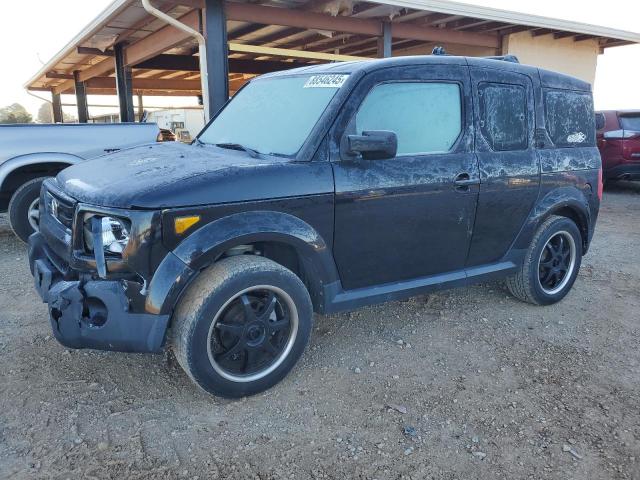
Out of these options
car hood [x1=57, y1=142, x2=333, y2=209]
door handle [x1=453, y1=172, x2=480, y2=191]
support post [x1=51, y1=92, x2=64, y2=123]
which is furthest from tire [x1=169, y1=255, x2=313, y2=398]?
support post [x1=51, y1=92, x2=64, y2=123]

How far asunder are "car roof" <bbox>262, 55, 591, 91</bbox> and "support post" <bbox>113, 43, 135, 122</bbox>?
9418 mm

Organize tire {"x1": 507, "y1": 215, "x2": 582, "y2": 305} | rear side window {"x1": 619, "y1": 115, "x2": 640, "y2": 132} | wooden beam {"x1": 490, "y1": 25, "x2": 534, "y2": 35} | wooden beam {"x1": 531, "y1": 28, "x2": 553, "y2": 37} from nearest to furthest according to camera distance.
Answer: tire {"x1": 507, "y1": 215, "x2": 582, "y2": 305}, rear side window {"x1": 619, "y1": 115, "x2": 640, "y2": 132}, wooden beam {"x1": 490, "y1": 25, "x2": 534, "y2": 35}, wooden beam {"x1": 531, "y1": 28, "x2": 553, "y2": 37}

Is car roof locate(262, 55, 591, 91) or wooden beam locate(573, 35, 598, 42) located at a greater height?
wooden beam locate(573, 35, 598, 42)

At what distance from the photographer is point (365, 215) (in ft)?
10.8

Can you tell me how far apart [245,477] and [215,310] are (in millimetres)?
840

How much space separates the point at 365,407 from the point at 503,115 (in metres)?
2.40

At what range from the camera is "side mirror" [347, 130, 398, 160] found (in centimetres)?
305

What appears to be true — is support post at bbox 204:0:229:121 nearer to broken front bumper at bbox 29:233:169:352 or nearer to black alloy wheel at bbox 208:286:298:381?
black alloy wheel at bbox 208:286:298:381

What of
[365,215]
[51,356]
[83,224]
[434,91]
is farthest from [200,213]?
[434,91]

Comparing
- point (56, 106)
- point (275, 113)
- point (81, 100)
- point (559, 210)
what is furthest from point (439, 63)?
point (56, 106)

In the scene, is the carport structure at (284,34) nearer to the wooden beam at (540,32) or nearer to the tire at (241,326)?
the wooden beam at (540,32)

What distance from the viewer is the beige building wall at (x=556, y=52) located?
1194cm

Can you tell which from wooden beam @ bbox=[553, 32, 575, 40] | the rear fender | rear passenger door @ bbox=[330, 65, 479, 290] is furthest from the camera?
wooden beam @ bbox=[553, 32, 575, 40]

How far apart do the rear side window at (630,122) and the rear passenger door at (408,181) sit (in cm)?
872
